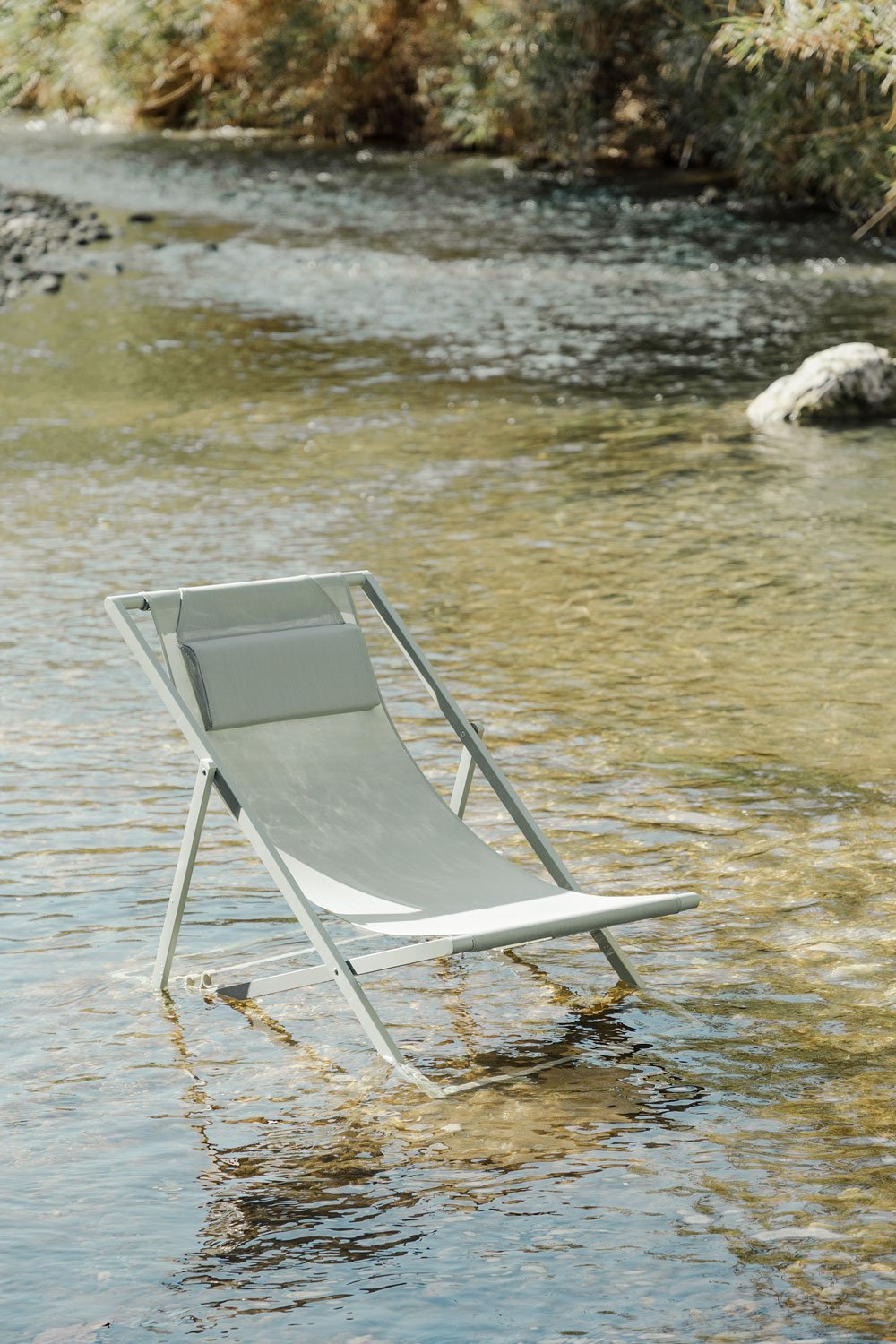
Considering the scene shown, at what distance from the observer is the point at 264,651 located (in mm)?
4664

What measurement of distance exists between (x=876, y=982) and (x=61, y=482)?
734 centimetres

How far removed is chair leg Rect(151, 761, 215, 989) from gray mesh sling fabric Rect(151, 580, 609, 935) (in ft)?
0.28

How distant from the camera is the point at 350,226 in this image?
72.6ft

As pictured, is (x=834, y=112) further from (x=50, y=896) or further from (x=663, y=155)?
(x=50, y=896)

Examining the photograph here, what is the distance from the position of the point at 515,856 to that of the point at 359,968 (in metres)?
1.57

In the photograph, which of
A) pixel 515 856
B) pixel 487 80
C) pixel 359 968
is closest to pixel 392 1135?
pixel 359 968

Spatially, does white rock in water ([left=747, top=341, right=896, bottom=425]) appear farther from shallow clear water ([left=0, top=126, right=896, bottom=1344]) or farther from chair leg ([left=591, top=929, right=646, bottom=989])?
chair leg ([left=591, top=929, right=646, bottom=989])

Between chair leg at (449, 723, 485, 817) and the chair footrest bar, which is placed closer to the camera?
the chair footrest bar

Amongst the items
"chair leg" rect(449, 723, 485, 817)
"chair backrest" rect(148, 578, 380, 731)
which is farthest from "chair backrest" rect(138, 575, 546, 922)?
"chair leg" rect(449, 723, 485, 817)

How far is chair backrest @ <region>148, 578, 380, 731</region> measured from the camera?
15.0 feet

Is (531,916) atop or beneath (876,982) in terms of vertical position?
atop

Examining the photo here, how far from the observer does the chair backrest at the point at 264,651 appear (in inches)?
181

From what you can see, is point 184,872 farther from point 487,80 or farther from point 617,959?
point 487,80

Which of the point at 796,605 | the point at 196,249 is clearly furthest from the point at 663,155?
the point at 796,605
